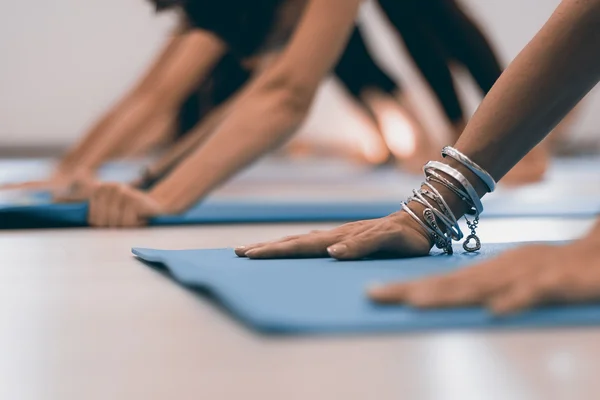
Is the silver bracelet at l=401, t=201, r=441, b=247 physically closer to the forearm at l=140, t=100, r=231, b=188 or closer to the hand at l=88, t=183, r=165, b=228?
the hand at l=88, t=183, r=165, b=228

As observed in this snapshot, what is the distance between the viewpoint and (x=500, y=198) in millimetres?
2955

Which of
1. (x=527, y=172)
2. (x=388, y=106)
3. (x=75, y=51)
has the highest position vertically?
(x=75, y=51)

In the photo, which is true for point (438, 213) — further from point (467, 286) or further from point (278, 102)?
point (278, 102)

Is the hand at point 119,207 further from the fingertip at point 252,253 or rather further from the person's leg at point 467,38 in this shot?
the person's leg at point 467,38

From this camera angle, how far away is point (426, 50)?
3.50 meters

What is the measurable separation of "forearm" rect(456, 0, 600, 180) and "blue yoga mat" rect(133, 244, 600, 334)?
0.16 metres

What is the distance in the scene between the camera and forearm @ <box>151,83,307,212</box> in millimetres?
1943

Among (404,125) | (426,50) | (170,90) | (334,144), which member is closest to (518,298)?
(170,90)

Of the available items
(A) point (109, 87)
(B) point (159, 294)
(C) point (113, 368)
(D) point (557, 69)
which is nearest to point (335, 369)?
(C) point (113, 368)

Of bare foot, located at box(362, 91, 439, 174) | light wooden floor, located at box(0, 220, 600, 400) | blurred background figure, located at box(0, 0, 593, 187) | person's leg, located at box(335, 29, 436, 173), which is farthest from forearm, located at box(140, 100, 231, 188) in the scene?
bare foot, located at box(362, 91, 439, 174)

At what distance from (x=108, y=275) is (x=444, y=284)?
0.63 meters

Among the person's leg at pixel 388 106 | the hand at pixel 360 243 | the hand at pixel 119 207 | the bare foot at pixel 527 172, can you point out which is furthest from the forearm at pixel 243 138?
the person's leg at pixel 388 106

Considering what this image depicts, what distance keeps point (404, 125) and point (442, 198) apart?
3.67 meters

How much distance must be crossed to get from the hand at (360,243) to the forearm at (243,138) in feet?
2.07
